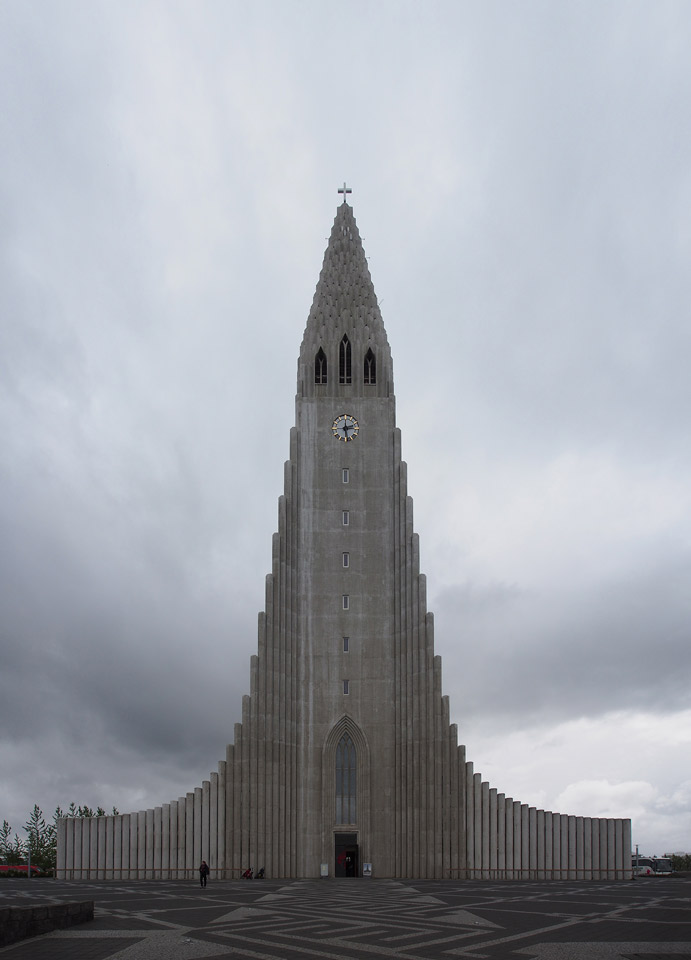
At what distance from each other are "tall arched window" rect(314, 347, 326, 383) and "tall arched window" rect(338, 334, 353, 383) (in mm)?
1154

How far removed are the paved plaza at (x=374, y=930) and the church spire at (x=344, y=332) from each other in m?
39.9

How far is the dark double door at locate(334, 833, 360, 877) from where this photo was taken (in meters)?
55.9

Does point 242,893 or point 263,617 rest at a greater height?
point 263,617

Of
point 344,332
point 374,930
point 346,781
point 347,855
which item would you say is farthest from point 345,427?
point 374,930

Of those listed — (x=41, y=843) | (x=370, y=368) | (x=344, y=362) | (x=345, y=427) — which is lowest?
(x=41, y=843)

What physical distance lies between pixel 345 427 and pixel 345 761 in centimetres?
2241

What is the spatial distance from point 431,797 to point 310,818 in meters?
7.62

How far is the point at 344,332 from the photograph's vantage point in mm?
66562

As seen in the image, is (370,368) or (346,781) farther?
(370,368)

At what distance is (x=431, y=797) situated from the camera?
2194 inches

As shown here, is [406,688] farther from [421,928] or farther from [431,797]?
[421,928]

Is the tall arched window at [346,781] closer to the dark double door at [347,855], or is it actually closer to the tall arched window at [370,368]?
the dark double door at [347,855]

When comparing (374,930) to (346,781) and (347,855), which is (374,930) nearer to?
(346,781)

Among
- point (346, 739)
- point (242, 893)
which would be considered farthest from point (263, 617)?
point (242, 893)
